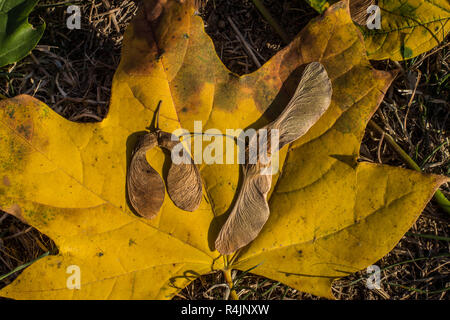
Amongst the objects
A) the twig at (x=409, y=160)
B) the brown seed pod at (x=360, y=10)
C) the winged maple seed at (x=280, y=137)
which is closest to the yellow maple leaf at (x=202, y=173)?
the winged maple seed at (x=280, y=137)

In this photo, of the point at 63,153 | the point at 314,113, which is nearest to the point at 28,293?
the point at 63,153

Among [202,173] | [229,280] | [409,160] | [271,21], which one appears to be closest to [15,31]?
[202,173]

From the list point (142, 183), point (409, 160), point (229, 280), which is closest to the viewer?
point (142, 183)

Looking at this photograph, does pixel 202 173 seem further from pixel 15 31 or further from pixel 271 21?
pixel 15 31

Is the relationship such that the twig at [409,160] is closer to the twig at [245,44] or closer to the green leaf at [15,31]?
the twig at [245,44]

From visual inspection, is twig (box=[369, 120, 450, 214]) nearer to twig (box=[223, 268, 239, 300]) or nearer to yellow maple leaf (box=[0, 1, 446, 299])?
yellow maple leaf (box=[0, 1, 446, 299])

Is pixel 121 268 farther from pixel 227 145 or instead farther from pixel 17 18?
pixel 17 18

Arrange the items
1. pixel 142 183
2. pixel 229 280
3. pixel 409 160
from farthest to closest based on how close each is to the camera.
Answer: pixel 409 160
pixel 229 280
pixel 142 183
